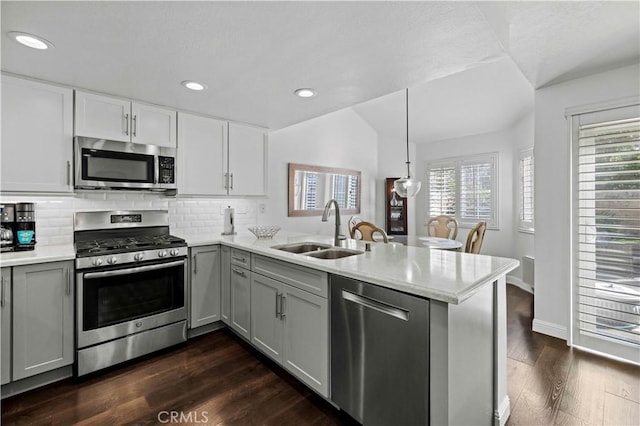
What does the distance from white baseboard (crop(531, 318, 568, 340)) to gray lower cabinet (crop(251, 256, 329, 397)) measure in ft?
7.74

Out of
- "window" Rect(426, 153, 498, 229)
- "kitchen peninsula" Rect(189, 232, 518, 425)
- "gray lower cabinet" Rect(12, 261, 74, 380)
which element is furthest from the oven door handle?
"window" Rect(426, 153, 498, 229)

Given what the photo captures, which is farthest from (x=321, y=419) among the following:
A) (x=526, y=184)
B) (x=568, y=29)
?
(x=526, y=184)

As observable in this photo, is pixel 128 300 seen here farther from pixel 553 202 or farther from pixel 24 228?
pixel 553 202

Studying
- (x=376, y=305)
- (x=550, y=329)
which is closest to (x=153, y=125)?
(x=376, y=305)

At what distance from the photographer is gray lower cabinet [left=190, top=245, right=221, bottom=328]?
2.75 m

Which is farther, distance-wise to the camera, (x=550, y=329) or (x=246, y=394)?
(x=550, y=329)

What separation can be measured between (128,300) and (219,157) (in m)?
1.61

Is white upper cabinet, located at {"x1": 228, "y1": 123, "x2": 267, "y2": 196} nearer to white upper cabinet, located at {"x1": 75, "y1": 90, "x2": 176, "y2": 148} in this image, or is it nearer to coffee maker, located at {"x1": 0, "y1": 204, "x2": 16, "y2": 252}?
white upper cabinet, located at {"x1": 75, "y1": 90, "x2": 176, "y2": 148}

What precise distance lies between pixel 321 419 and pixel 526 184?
433 cm

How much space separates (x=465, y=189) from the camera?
5.33 metres

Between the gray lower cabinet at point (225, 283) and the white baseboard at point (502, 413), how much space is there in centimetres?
222

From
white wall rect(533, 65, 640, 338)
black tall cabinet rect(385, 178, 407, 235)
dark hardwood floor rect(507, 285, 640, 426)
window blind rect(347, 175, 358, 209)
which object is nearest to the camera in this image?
dark hardwood floor rect(507, 285, 640, 426)

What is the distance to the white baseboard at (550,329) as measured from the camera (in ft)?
8.91

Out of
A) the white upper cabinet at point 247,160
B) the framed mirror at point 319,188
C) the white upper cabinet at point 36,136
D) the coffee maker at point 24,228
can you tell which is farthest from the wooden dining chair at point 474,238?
the coffee maker at point 24,228
